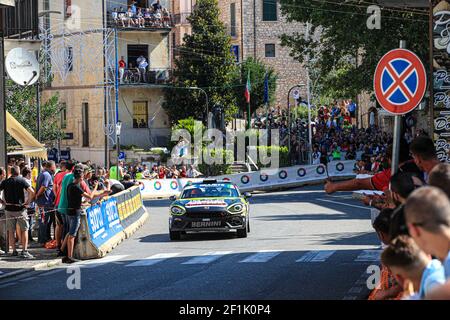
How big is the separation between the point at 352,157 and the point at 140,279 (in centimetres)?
4220

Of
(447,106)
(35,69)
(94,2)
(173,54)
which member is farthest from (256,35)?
(447,106)

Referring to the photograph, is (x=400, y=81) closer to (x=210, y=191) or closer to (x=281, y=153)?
(x=210, y=191)

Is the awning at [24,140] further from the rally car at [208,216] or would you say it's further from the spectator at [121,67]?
the spectator at [121,67]

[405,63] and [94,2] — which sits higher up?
[94,2]

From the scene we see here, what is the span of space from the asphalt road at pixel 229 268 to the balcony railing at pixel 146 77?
3423 cm

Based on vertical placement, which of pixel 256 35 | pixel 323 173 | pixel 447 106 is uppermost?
pixel 256 35

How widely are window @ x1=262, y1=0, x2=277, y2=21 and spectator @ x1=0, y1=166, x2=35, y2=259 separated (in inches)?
2503

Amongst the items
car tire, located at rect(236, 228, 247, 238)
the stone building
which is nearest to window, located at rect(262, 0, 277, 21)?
the stone building

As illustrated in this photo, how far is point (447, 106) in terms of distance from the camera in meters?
16.1

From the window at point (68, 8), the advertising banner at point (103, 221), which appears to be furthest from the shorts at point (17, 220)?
the window at point (68, 8)

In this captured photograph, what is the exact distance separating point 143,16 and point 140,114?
6.19 meters

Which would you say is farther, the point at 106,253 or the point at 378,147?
the point at 378,147

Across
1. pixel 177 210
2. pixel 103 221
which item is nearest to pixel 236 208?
pixel 177 210

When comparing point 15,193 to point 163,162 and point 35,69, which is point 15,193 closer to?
point 35,69
